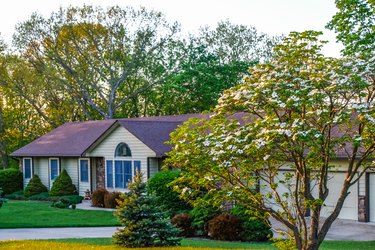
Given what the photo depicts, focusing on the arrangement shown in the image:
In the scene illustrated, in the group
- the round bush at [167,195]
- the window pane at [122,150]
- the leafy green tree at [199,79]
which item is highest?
the leafy green tree at [199,79]

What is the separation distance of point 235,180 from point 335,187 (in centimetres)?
1235

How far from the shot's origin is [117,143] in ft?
98.4

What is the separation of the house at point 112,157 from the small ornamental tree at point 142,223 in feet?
29.9

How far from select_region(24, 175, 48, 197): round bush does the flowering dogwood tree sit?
24.5 m

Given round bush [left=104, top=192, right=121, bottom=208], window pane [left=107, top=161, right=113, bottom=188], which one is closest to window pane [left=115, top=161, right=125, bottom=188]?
window pane [left=107, top=161, right=113, bottom=188]

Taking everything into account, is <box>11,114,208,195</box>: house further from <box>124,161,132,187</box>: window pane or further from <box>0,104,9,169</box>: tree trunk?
<box>0,104,9,169</box>: tree trunk

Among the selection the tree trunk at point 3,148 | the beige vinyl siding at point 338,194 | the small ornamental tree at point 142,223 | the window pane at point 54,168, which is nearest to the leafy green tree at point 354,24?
the beige vinyl siding at point 338,194

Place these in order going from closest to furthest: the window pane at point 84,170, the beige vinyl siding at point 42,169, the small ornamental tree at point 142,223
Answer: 1. the small ornamental tree at point 142,223
2. the window pane at point 84,170
3. the beige vinyl siding at point 42,169

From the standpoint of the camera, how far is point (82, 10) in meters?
42.0

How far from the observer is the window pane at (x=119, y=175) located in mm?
29828

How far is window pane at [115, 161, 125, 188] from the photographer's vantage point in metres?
29.8

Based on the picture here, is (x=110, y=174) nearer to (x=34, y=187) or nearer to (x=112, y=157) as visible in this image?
(x=112, y=157)

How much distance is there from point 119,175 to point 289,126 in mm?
21202

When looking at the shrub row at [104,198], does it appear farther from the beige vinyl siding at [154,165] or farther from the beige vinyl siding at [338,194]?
the beige vinyl siding at [338,194]
